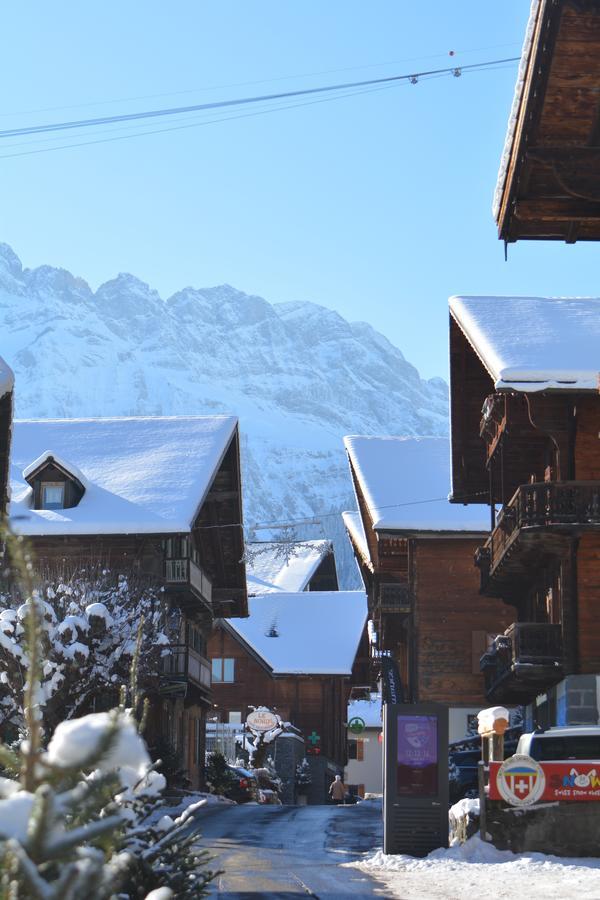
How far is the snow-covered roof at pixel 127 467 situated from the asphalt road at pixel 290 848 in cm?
950

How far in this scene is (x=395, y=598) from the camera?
44.3 m

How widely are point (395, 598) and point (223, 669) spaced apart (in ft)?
78.2

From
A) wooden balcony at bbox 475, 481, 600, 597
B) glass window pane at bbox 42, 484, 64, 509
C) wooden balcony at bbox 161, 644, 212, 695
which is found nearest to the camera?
wooden balcony at bbox 475, 481, 600, 597

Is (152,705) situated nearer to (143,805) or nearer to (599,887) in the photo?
(599,887)

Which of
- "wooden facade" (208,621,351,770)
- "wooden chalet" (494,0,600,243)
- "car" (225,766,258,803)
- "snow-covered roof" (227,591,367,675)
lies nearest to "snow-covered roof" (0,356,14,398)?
"wooden chalet" (494,0,600,243)

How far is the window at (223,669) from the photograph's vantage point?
66.2 meters

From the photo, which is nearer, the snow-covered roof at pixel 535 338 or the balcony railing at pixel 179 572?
the snow-covered roof at pixel 535 338

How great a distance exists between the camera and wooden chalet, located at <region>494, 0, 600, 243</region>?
43.3 feet

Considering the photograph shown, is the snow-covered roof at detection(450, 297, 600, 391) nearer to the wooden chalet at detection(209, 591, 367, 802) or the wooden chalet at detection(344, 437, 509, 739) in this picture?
the wooden chalet at detection(344, 437, 509, 739)

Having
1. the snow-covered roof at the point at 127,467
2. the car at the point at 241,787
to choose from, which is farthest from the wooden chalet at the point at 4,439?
the car at the point at 241,787

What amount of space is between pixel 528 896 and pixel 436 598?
96.6ft

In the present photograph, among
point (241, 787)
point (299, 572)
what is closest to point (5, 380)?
point (241, 787)

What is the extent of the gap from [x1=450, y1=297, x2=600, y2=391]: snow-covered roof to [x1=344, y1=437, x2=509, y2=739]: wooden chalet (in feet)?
32.4

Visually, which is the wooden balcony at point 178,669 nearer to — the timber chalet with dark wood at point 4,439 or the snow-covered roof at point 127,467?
the snow-covered roof at point 127,467
